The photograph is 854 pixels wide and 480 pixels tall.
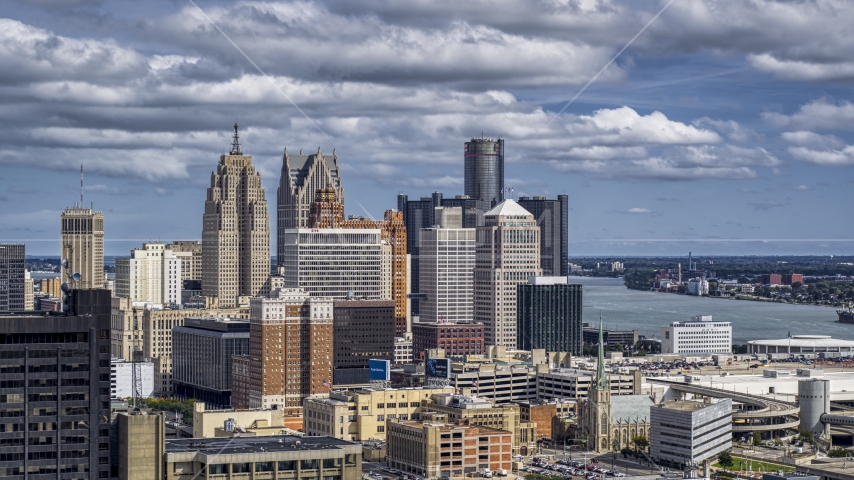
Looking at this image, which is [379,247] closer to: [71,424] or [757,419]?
[757,419]

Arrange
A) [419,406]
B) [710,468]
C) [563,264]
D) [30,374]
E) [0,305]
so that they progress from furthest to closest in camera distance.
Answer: [563,264], [0,305], [419,406], [710,468], [30,374]

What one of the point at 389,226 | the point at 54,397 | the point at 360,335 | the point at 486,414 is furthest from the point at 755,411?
the point at 54,397

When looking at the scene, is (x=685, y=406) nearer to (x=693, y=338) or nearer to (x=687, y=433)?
(x=687, y=433)

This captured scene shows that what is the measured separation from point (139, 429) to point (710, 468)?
31.0 meters

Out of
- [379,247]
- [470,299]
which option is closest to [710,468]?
[379,247]

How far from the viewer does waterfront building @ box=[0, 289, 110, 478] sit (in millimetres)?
38031

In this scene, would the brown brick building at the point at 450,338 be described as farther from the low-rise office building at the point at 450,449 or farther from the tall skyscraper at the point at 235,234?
the low-rise office building at the point at 450,449

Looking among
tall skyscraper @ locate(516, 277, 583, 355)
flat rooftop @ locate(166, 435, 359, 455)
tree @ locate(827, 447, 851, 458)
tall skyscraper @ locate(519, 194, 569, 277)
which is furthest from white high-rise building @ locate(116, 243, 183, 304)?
flat rooftop @ locate(166, 435, 359, 455)

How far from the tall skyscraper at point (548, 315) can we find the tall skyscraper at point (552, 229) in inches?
1965

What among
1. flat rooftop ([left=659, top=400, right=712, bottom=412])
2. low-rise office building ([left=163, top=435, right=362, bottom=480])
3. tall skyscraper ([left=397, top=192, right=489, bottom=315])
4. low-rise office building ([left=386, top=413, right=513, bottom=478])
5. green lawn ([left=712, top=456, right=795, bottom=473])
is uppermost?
tall skyscraper ([left=397, top=192, right=489, bottom=315])

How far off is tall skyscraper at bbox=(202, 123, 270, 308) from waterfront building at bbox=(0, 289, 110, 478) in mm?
78468

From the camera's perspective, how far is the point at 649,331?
145375 mm

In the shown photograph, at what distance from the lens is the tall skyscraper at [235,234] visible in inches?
4646

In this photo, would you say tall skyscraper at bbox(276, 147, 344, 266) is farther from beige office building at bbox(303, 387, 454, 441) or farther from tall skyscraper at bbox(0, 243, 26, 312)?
beige office building at bbox(303, 387, 454, 441)
